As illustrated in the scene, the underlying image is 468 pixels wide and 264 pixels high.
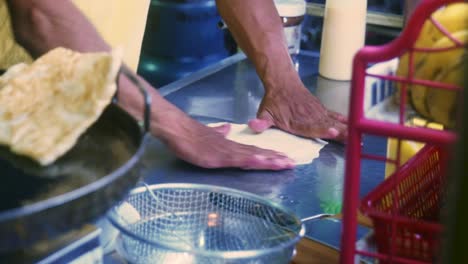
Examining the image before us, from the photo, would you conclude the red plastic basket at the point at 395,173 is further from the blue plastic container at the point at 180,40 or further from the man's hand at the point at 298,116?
the blue plastic container at the point at 180,40

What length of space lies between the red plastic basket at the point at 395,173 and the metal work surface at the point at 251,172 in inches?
8.6

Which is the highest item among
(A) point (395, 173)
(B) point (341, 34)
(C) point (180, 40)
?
(A) point (395, 173)

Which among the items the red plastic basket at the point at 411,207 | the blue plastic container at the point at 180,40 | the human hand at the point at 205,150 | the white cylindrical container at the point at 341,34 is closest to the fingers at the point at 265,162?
the human hand at the point at 205,150

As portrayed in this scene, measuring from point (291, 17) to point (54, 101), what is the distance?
43.8 inches

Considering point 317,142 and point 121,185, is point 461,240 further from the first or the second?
point 317,142

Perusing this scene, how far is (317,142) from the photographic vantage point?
128cm

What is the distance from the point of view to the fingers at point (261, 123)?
1.30 meters

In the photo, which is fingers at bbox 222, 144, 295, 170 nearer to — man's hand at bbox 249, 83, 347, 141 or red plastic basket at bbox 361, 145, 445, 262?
man's hand at bbox 249, 83, 347, 141

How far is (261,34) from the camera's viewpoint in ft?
4.99

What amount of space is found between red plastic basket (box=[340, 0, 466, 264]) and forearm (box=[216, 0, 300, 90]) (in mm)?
750

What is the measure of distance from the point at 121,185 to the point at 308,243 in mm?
351

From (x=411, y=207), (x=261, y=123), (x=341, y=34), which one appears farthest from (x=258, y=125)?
(x=411, y=207)

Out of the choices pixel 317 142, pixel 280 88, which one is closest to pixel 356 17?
pixel 280 88

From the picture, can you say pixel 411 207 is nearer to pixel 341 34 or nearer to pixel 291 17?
pixel 341 34
